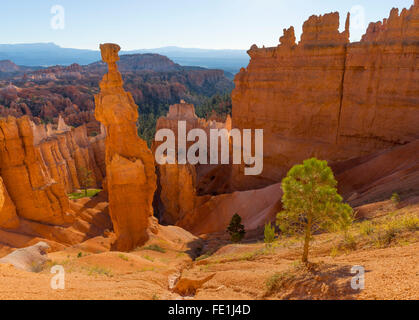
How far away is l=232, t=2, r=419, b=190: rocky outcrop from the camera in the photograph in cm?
1897

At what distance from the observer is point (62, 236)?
66.5 feet

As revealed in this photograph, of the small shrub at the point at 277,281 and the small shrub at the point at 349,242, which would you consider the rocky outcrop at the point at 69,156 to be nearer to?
the small shrub at the point at 277,281

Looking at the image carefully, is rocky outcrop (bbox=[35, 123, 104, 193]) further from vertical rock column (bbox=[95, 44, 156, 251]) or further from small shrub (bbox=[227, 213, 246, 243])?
small shrub (bbox=[227, 213, 246, 243])

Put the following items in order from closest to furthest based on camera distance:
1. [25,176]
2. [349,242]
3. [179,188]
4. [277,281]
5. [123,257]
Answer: [277,281], [349,242], [123,257], [25,176], [179,188]

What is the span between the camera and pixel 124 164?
18.4m

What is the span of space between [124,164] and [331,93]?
15.5 metres

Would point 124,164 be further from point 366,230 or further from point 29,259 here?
point 366,230

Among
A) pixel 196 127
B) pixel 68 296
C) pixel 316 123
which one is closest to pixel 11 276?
pixel 68 296

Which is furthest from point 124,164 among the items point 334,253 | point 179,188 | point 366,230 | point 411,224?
point 411,224

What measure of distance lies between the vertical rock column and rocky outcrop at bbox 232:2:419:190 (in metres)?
11.3

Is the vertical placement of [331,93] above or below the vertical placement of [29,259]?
above

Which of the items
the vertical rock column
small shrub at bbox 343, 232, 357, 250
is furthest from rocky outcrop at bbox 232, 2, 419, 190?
small shrub at bbox 343, 232, 357, 250

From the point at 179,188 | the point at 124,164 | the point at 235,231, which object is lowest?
the point at 179,188

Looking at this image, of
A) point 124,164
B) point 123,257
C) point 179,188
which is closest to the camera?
point 123,257
